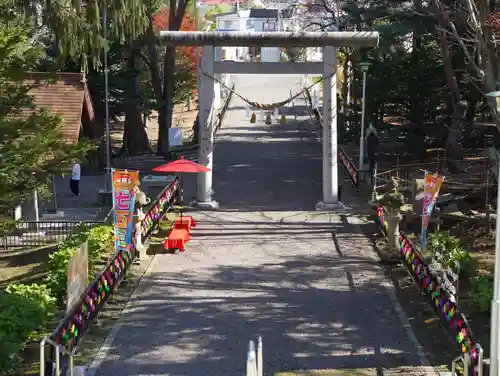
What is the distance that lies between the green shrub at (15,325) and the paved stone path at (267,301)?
1.34 meters

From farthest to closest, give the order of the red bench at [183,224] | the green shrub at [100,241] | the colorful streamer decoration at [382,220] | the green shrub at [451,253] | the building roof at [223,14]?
the building roof at [223,14] → the red bench at [183,224] → the colorful streamer decoration at [382,220] → the green shrub at [100,241] → the green shrub at [451,253]

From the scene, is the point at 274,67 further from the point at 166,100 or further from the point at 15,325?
the point at 15,325

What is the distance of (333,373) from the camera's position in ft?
42.5

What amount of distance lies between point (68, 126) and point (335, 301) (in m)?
12.8

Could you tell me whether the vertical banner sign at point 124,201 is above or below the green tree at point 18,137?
below

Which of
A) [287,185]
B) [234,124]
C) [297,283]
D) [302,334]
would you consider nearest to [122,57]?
[287,185]

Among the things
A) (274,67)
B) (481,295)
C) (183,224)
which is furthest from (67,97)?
(481,295)

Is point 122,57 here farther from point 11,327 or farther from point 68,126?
point 11,327

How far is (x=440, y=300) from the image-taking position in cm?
1467

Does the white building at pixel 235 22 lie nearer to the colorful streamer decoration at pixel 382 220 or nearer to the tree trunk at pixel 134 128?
the tree trunk at pixel 134 128

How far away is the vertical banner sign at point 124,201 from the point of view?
18312mm

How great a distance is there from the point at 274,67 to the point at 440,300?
1308 cm

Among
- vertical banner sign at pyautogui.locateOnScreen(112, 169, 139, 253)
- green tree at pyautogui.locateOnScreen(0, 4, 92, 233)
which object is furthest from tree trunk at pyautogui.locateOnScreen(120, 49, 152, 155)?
green tree at pyautogui.locateOnScreen(0, 4, 92, 233)

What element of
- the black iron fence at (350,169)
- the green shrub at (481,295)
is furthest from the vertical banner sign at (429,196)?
the black iron fence at (350,169)
